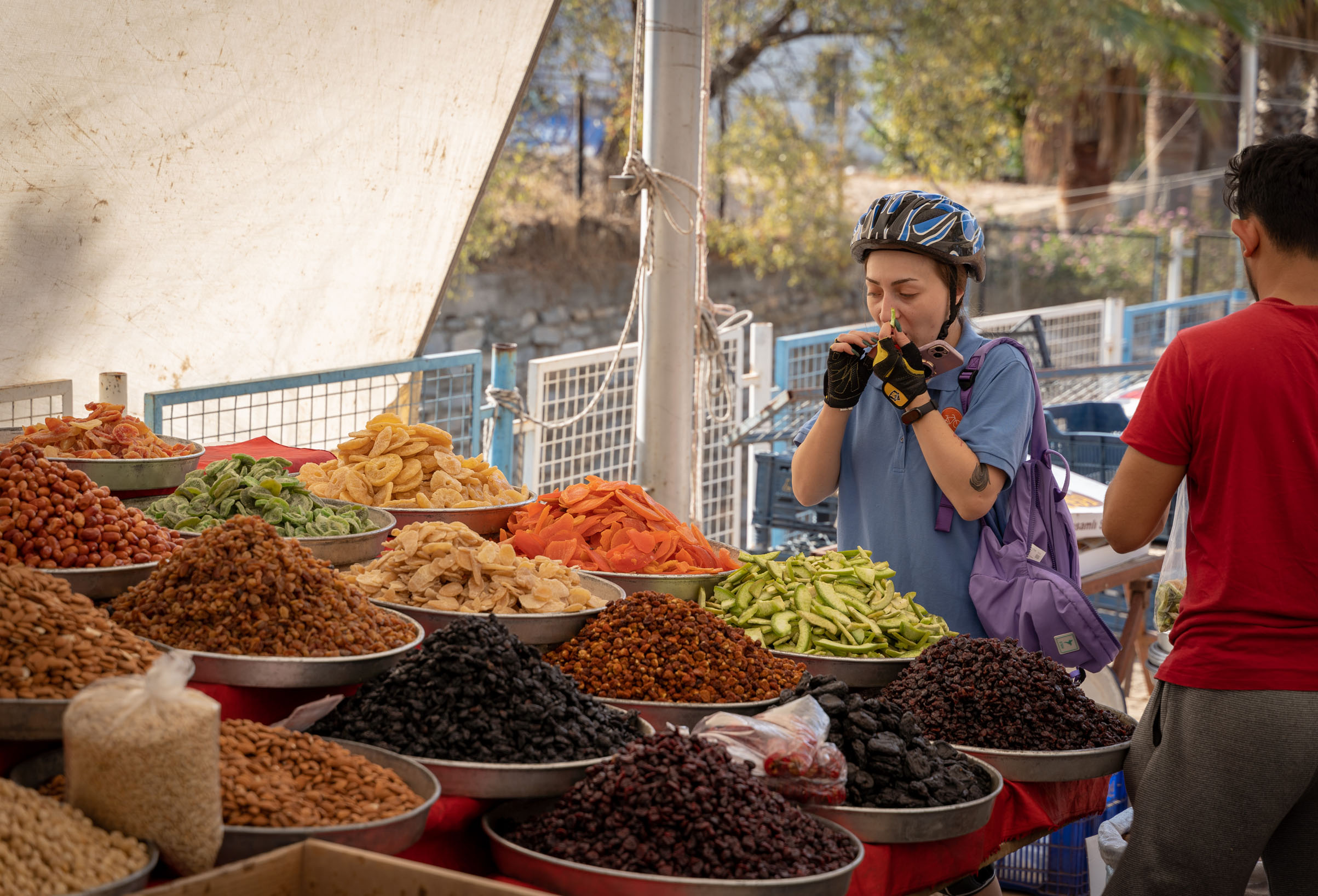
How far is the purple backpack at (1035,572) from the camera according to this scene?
7.49ft

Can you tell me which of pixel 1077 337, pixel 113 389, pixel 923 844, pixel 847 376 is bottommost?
pixel 923 844

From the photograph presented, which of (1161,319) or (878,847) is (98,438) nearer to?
(878,847)

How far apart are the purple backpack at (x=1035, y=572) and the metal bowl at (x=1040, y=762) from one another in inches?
17.5

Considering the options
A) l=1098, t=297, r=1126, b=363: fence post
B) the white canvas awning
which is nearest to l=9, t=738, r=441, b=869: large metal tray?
the white canvas awning

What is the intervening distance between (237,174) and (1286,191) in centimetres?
265

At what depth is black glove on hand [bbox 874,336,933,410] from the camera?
229 cm

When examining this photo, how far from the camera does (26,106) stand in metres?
2.59

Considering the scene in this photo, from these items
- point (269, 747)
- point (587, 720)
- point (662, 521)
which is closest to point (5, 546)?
point (269, 747)

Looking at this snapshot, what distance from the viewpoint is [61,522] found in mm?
1738

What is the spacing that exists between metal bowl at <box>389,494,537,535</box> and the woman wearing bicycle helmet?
716 mm

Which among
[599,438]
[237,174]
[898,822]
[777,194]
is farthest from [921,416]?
[777,194]

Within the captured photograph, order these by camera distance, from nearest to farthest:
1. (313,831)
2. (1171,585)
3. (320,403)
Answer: (313,831), (1171,585), (320,403)

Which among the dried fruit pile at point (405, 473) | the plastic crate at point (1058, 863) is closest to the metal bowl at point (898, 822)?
the dried fruit pile at point (405, 473)

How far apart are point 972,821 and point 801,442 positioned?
3.87ft
